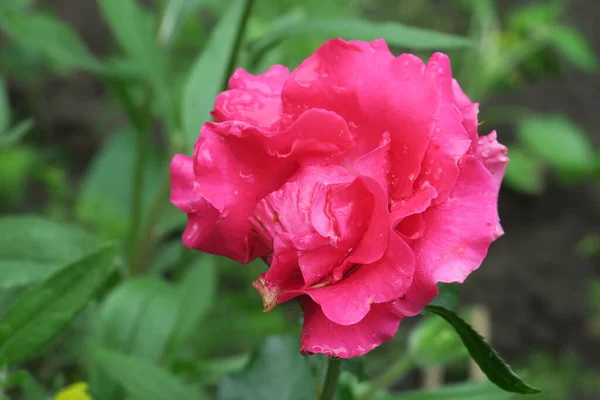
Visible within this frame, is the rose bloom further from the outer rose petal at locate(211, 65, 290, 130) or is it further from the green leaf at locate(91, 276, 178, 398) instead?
the green leaf at locate(91, 276, 178, 398)

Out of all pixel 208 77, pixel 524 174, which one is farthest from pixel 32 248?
pixel 524 174

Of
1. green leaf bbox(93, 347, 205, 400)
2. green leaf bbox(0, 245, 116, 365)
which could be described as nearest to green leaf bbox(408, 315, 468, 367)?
green leaf bbox(93, 347, 205, 400)

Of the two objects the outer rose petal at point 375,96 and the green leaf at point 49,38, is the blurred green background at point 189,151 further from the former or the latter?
→ the outer rose petal at point 375,96

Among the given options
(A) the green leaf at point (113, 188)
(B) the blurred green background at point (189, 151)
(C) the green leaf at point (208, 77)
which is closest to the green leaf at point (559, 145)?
(B) the blurred green background at point (189, 151)

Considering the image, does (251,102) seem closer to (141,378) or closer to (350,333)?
(350,333)

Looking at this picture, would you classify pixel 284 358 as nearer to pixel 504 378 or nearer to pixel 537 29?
pixel 504 378

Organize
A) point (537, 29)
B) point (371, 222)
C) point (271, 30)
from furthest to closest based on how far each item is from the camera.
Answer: point (537, 29) → point (271, 30) → point (371, 222)

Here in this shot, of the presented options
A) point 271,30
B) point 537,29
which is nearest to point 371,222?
point 271,30

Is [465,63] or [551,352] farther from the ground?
[465,63]
